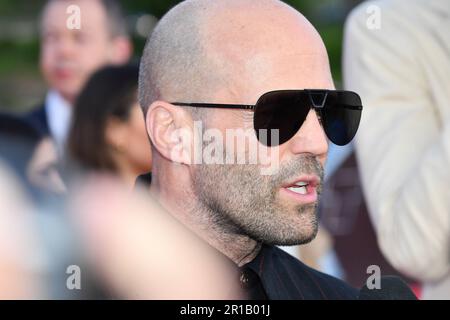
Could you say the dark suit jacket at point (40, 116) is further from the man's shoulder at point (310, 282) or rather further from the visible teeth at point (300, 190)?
the visible teeth at point (300, 190)

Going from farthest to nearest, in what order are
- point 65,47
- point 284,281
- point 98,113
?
1. point 65,47
2. point 98,113
3. point 284,281

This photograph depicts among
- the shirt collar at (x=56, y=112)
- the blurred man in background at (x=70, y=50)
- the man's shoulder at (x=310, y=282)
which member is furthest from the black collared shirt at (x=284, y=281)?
the shirt collar at (x=56, y=112)

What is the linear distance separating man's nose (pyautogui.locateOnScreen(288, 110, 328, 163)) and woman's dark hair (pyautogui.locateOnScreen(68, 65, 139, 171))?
1772 mm

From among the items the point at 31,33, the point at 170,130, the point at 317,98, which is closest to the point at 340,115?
the point at 317,98

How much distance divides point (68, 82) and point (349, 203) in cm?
146

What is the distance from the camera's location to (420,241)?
2625mm

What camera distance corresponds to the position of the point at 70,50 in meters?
4.46

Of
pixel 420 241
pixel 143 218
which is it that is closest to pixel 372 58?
pixel 420 241

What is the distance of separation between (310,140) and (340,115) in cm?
10

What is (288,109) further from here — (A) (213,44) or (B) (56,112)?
(B) (56,112)

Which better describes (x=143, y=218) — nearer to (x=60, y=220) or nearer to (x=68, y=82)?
(x=60, y=220)

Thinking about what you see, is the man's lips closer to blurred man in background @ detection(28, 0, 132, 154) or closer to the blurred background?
blurred man in background @ detection(28, 0, 132, 154)

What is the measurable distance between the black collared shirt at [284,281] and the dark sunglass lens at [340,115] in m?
0.29

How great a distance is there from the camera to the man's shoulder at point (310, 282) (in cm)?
208
